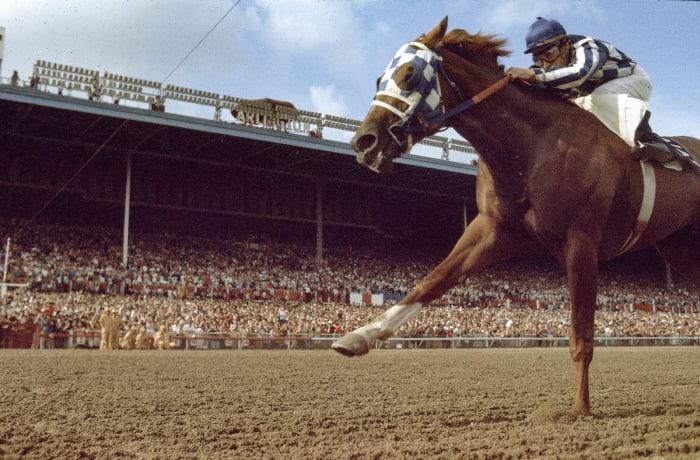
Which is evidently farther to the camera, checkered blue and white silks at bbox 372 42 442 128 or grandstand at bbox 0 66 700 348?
grandstand at bbox 0 66 700 348

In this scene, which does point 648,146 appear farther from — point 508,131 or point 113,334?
point 113,334

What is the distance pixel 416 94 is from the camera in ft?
14.8

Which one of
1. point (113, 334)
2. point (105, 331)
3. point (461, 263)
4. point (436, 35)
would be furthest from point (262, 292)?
point (436, 35)

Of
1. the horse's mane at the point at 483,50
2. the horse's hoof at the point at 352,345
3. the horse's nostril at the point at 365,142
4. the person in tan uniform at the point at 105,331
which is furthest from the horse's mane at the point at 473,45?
the person in tan uniform at the point at 105,331

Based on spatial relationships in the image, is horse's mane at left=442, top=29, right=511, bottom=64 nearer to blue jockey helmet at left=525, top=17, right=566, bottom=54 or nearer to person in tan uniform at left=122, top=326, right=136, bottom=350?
blue jockey helmet at left=525, top=17, right=566, bottom=54

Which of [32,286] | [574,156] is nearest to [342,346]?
[574,156]

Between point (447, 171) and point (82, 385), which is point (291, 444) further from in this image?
point (447, 171)

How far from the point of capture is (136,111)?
27656 millimetres

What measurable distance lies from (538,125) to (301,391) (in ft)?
13.7

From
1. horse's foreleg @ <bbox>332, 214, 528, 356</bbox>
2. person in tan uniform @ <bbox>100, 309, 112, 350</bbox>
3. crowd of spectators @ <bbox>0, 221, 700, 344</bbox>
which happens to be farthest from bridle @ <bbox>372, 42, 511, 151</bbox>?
crowd of spectators @ <bbox>0, 221, 700, 344</bbox>

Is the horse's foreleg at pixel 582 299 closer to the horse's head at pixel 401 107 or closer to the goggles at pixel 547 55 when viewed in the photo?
the horse's head at pixel 401 107

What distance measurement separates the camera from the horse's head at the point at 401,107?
431 centimetres

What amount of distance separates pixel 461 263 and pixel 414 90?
1.46 m

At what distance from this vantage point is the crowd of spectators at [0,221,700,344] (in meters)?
23.7
